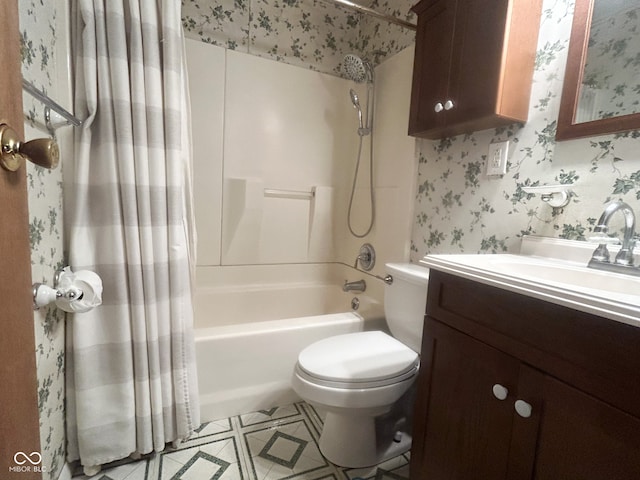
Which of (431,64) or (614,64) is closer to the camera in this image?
(614,64)

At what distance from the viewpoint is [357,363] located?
1128mm

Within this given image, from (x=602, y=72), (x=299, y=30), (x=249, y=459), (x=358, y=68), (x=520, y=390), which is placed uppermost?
(x=299, y=30)

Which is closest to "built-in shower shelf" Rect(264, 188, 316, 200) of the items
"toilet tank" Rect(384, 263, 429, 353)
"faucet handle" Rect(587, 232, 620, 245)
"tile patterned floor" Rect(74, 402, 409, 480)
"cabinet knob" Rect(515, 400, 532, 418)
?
"toilet tank" Rect(384, 263, 429, 353)

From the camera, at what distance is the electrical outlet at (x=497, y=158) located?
114cm

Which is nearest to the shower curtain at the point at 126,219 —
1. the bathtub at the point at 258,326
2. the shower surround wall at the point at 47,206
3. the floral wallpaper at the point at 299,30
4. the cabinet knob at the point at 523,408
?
the shower surround wall at the point at 47,206

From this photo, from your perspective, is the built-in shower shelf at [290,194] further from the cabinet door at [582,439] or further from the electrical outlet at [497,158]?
the cabinet door at [582,439]

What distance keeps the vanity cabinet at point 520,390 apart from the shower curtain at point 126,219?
0.92 metres

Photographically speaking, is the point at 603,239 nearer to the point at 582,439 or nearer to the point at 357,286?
the point at 582,439

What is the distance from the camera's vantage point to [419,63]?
1.31 metres

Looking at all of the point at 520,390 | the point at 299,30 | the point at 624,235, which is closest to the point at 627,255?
the point at 624,235

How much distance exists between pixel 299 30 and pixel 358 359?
1986 mm

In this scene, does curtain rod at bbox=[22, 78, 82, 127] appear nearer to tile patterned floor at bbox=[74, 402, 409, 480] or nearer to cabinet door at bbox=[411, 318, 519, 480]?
A: cabinet door at bbox=[411, 318, 519, 480]

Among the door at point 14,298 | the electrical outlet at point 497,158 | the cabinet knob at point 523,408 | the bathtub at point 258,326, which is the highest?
the electrical outlet at point 497,158

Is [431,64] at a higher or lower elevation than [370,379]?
higher
